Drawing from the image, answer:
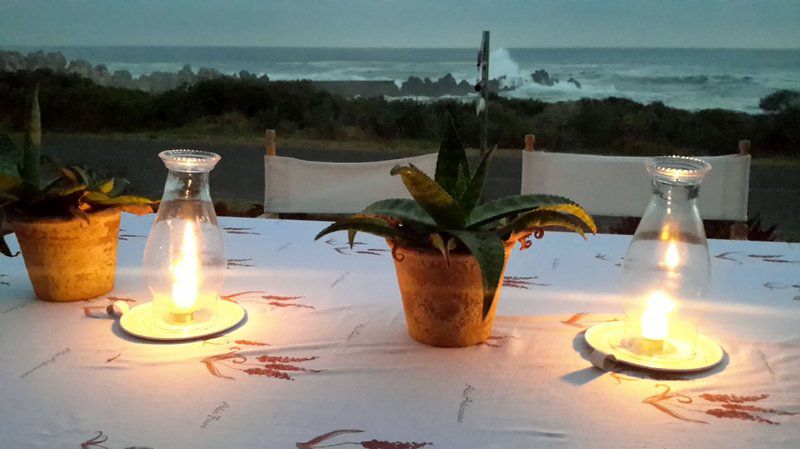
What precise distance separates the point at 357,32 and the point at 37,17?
1.58 metres

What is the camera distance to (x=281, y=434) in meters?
0.65

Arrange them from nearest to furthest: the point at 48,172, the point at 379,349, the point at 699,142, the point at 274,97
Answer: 1. the point at 379,349
2. the point at 48,172
3. the point at 699,142
4. the point at 274,97

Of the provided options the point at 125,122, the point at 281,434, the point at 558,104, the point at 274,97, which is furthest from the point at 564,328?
the point at 125,122

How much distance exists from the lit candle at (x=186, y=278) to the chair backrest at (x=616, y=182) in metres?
1.07

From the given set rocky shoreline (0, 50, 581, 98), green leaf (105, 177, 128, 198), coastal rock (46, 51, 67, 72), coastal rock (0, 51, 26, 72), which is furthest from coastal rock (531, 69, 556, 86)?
green leaf (105, 177, 128, 198)

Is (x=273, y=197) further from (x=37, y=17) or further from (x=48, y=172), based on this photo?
(x=37, y=17)

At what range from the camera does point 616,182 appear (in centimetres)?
184

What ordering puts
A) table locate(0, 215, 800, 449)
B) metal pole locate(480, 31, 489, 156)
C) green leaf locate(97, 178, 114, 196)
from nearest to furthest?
table locate(0, 215, 800, 449) < green leaf locate(97, 178, 114, 196) < metal pole locate(480, 31, 489, 156)

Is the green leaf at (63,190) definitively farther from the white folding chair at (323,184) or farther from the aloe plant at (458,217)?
the white folding chair at (323,184)

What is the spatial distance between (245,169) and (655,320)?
2929 millimetres

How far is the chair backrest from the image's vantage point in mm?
1828

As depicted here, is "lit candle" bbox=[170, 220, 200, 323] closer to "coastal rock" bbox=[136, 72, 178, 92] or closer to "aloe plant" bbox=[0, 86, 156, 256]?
"aloe plant" bbox=[0, 86, 156, 256]

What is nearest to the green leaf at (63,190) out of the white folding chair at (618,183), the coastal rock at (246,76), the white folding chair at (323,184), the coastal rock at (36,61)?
the white folding chair at (323,184)

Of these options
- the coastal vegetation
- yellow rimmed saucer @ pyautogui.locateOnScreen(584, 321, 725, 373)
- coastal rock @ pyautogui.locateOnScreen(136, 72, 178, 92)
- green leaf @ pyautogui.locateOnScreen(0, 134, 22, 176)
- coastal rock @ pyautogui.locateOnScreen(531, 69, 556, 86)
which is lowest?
yellow rimmed saucer @ pyautogui.locateOnScreen(584, 321, 725, 373)
